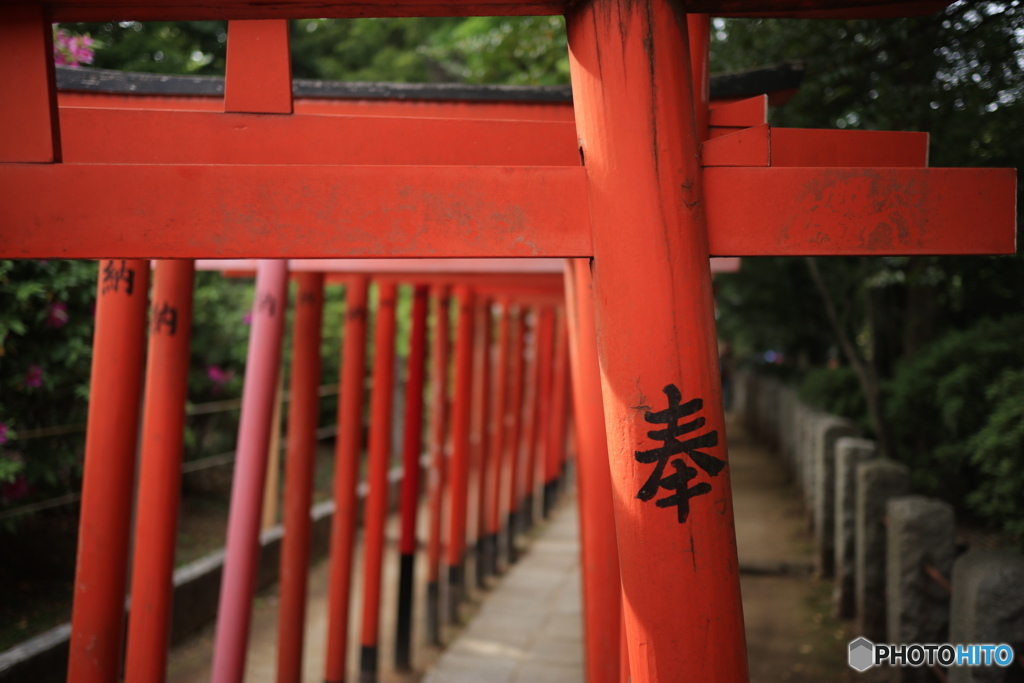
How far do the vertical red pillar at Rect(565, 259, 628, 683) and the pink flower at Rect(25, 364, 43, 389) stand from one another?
4.29 meters

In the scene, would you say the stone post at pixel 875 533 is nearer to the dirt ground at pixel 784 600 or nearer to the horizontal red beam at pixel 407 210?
the dirt ground at pixel 784 600

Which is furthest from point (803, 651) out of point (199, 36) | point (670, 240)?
point (199, 36)

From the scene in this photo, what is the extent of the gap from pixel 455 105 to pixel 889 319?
323 inches

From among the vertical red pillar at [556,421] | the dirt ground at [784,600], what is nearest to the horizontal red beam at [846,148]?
the dirt ground at [784,600]

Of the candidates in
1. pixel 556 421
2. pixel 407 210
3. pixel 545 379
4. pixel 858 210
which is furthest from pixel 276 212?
pixel 556 421

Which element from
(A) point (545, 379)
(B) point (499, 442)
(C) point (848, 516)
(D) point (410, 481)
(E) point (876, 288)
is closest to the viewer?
(C) point (848, 516)

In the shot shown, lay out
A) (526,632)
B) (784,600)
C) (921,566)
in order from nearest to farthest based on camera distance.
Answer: (921,566), (784,600), (526,632)

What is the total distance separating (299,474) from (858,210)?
4042 mm

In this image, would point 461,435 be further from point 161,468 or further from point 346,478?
point 161,468

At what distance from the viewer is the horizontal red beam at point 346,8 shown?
183 centimetres

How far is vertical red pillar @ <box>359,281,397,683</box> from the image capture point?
20.1ft

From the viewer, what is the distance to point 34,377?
552 cm

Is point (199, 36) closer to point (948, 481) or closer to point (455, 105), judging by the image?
point (455, 105)

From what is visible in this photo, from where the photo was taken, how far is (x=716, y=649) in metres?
1.69
